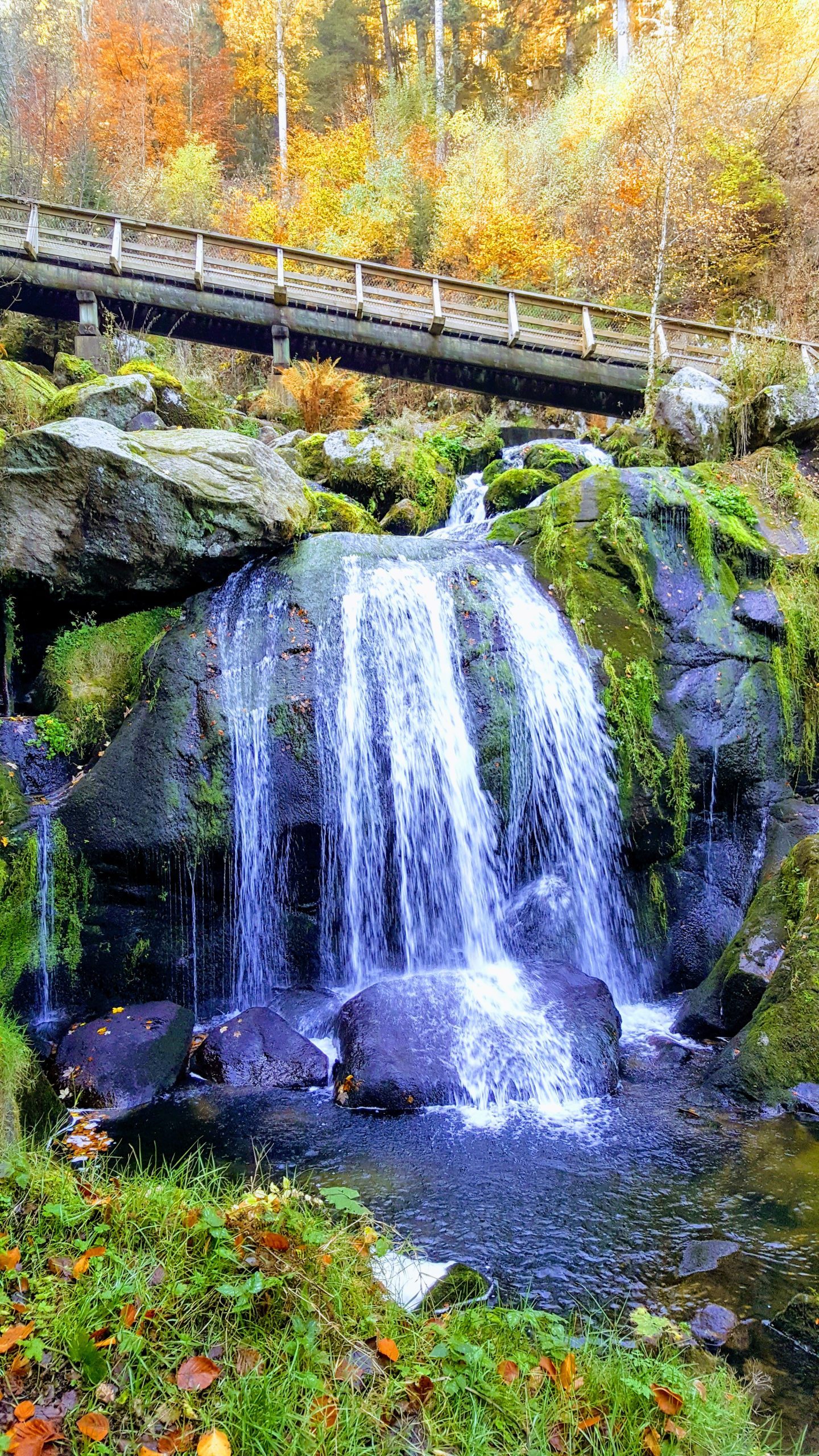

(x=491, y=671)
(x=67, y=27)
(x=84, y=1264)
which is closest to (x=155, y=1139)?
(x=84, y=1264)

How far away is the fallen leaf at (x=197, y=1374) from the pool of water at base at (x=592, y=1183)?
144cm

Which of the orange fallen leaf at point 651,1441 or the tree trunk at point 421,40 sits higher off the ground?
the tree trunk at point 421,40

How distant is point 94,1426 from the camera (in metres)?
1.99

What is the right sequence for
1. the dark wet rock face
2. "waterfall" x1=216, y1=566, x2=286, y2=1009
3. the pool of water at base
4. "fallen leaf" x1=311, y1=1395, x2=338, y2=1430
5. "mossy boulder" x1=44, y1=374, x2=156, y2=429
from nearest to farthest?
"fallen leaf" x1=311, y1=1395, x2=338, y2=1430, the pool of water at base, the dark wet rock face, "waterfall" x1=216, y1=566, x2=286, y2=1009, "mossy boulder" x1=44, y1=374, x2=156, y2=429

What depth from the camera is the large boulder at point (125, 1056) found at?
4.91 meters

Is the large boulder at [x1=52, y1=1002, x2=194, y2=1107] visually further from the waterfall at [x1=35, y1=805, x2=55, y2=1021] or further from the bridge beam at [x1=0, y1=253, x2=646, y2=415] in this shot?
the bridge beam at [x1=0, y1=253, x2=646, y2=415]

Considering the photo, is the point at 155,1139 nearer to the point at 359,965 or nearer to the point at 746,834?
the point at 359,965

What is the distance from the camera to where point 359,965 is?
6488mm

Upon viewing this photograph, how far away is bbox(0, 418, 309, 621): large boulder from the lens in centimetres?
661

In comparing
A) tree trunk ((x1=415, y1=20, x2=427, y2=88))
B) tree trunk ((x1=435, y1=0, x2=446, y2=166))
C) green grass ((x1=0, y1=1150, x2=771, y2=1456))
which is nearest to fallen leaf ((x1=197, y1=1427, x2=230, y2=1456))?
green grass ((x1=0, y1=1150, x2=771, y2=1456))

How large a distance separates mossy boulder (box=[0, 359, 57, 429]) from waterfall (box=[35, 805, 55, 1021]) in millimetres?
4704

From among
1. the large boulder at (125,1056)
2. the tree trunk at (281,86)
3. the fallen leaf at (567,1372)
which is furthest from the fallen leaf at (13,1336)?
the tree trunk at (281,86)

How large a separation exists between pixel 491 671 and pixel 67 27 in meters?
27.6

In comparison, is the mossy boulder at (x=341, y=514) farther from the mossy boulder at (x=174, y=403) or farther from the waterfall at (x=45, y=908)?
the waterfall at (x=45, y=908)
